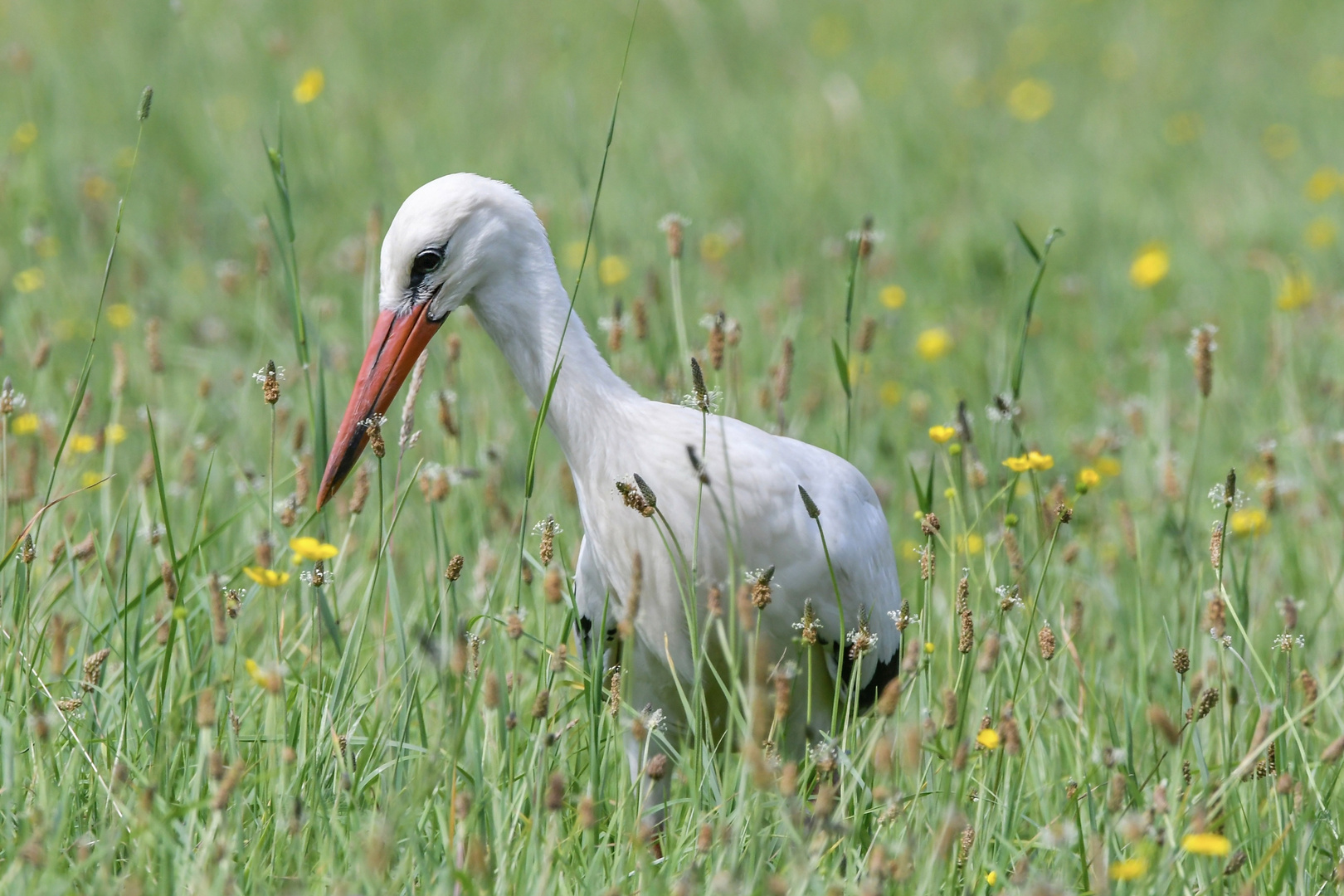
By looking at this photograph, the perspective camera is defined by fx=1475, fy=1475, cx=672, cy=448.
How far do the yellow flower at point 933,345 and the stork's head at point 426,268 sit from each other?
8.61 ft

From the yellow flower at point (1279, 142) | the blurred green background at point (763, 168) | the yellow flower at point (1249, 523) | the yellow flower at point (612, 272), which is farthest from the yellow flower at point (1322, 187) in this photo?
the yellow flower at point (1249, 523)

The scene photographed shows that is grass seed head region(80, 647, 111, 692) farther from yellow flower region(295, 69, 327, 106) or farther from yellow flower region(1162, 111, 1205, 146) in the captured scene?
yellow flower region(1162, 111, 1205, 146)

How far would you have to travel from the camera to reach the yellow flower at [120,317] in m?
4.98

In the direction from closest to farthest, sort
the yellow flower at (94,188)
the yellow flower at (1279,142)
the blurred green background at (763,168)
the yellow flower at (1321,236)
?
1. the blurred green background at (763,168)
2. the yellow flower at (94,188)
3. the yellow flower at (1321,236)
4. the yellow flower at (1279,142)

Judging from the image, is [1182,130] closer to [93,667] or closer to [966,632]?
[966,632]

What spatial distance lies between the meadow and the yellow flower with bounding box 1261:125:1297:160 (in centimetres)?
4

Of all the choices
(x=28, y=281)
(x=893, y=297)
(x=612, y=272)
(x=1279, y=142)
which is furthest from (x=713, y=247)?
(x=1279, y=142)

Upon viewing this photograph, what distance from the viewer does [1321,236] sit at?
243 inches

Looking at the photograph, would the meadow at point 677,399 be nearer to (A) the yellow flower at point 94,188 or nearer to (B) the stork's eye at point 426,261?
(A) the yellow flower at point 94,188

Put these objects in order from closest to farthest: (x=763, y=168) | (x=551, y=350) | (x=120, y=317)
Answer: (x=551, y=350) < (x=120, y=317) < (x=763, y=168)

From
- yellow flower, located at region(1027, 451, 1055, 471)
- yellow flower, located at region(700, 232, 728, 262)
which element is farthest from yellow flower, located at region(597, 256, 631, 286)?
yellow flower, located at region(1027, 451, 1055, 471)

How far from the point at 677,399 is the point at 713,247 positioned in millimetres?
2675

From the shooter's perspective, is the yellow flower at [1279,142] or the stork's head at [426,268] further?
the yellow flower at [1279,142]

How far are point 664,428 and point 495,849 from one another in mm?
911
